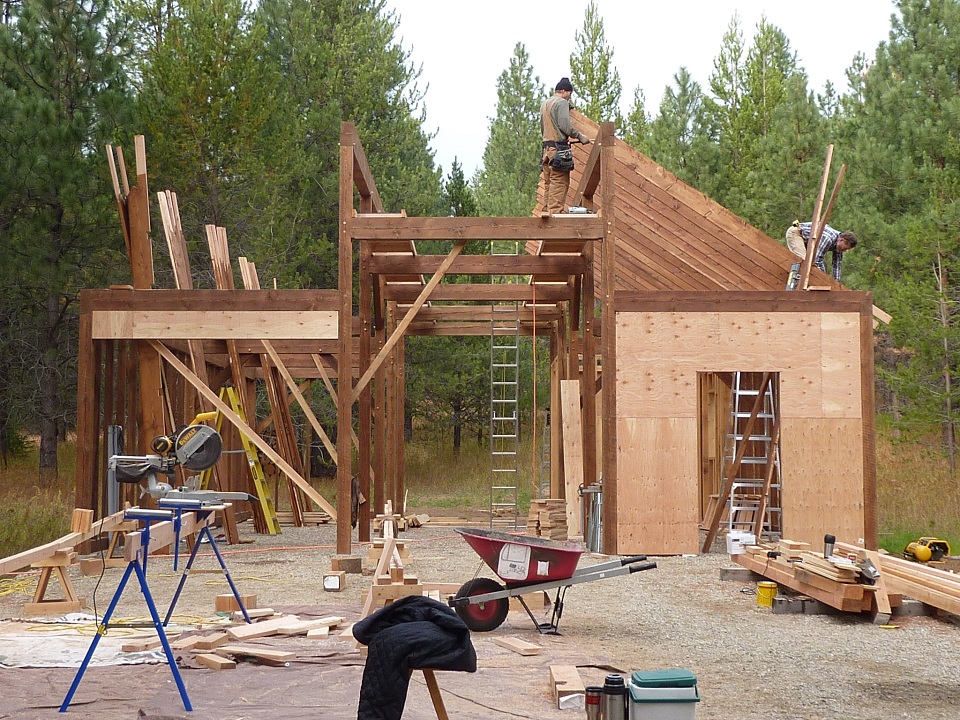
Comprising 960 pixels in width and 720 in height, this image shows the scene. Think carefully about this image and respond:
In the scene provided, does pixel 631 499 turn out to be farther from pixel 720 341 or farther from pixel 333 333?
pixel 333 333

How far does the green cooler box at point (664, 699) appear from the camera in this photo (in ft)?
17.0

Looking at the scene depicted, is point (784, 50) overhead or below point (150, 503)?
overhead

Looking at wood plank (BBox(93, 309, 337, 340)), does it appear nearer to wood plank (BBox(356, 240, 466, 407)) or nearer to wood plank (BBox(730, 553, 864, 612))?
wood plank (BBox(356, 240, 466, 407))

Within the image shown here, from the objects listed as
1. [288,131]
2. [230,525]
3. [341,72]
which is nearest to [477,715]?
[230,525]

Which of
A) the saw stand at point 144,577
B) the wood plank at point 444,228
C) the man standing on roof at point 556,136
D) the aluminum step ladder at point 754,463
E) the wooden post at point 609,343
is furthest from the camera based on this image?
the aluminum step ladder at point 754,463

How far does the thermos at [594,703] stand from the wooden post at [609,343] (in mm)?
8029

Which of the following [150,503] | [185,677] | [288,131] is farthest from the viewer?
[288,131]

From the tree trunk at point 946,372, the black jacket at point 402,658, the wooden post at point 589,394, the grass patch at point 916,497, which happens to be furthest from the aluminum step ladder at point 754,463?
the black jacket at point 402,658

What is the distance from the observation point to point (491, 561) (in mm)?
8336

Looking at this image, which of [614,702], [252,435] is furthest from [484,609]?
[252,435]

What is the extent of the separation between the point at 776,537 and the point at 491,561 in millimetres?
8184

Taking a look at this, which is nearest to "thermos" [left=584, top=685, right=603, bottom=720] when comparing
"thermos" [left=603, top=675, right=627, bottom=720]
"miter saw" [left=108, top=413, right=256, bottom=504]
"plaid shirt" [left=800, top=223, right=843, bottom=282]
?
"thermos" [left=603, top=675, right=627, bottom=720]

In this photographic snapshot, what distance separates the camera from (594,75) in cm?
4259

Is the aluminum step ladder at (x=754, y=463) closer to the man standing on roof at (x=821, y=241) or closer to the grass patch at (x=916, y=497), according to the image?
the grass patch at (x=916, y=497)
